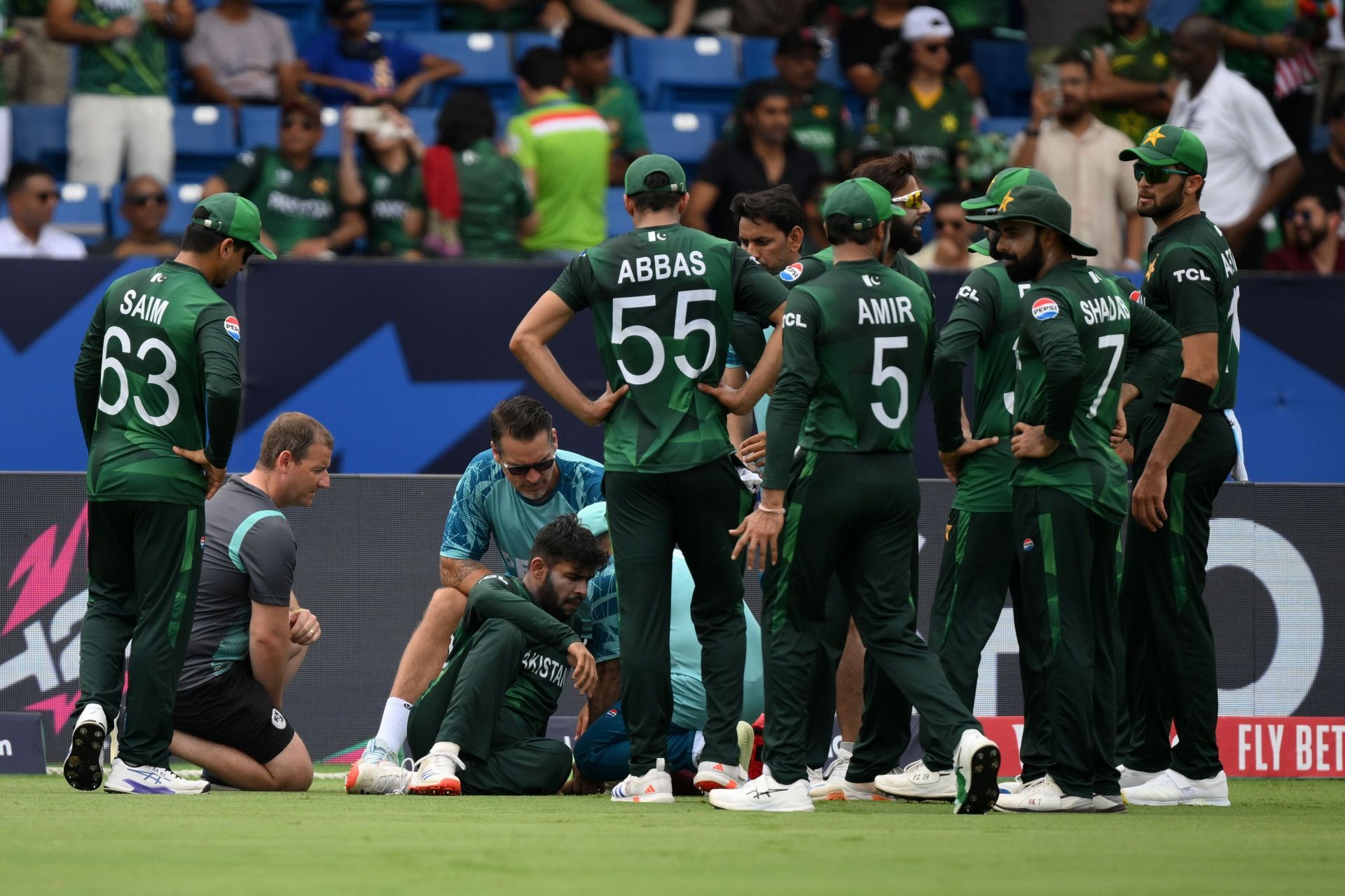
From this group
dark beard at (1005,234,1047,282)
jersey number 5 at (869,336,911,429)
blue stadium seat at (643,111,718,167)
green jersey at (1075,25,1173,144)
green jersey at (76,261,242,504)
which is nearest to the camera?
jersey number 5 at (869,336,911,429)

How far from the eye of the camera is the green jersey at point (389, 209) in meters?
12.5

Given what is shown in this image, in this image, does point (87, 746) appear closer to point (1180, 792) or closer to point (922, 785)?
point (922, 785)

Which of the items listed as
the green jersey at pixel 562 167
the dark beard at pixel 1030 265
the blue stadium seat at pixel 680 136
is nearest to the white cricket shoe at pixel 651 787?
the dark beard at pixel 1030 265

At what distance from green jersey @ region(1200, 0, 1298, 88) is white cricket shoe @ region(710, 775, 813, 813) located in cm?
964

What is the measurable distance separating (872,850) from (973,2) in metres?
11.9

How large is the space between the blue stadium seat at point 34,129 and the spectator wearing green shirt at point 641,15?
429 centimetres

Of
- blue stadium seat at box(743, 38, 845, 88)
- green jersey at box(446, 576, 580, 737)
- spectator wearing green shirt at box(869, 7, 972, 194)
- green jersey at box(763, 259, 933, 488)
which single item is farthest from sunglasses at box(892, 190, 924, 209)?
blue stadium seat at box(743, 38, 845, 88)

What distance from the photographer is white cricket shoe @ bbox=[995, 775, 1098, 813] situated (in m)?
6.46

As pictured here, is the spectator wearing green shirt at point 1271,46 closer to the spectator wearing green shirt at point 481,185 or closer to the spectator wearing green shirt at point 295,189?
the spectator wearing green shirt at point 481,185

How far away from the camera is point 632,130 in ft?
44.9

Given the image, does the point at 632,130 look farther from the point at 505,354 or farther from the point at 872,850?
the point at 872,850

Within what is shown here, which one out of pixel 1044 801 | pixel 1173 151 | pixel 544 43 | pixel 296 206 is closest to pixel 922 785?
pixel 1044 801

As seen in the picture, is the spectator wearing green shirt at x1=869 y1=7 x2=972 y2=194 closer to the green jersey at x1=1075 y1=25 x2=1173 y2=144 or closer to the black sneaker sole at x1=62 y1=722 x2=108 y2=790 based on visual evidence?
the green jersey at x1=1075 y1=25 x2=1173 y2=144

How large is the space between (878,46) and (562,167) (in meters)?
3.34
